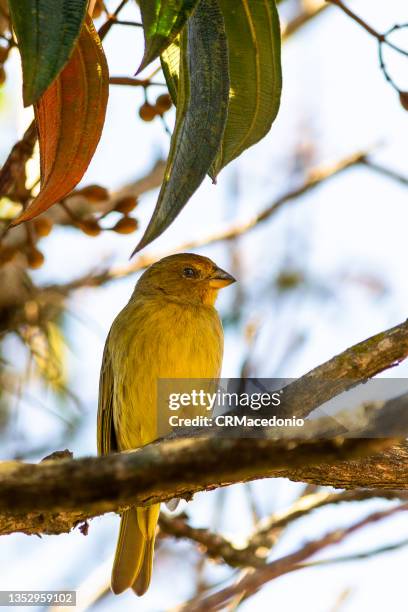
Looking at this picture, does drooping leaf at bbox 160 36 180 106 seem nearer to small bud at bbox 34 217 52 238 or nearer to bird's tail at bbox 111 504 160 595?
small bud at bbox 34 217 52 238

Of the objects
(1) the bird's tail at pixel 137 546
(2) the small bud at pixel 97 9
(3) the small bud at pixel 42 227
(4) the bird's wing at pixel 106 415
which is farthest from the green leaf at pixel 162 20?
(4) the bird's wing at pixel 106 415

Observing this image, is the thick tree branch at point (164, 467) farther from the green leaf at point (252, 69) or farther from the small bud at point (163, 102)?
the small bud at point (163, 102)

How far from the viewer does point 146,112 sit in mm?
3301

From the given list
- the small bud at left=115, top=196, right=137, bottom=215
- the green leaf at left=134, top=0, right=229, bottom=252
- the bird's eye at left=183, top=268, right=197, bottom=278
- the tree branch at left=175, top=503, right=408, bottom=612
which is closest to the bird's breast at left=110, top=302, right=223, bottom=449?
the bird's eye at left=183, top=268, right=197, bottom=278

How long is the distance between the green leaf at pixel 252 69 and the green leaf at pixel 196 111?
177 mm

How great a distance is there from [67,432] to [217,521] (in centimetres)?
81

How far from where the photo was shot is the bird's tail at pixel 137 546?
411 centimetres

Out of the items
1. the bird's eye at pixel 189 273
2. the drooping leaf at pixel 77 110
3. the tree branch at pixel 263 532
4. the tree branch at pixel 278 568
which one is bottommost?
the tree branch at pixel 278 568

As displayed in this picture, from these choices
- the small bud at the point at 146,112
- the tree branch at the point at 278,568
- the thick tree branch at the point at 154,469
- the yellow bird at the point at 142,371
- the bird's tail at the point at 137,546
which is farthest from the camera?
the yellow bird at the point at 142,371

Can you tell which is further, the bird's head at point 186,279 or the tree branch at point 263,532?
the bird's head at point 186,279

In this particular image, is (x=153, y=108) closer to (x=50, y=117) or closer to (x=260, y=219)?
(x=50, y=117)

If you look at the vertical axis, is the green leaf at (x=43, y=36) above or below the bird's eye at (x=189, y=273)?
below

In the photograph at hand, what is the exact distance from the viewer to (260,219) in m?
4.84

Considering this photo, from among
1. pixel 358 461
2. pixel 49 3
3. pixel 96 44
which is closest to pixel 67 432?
pixel 358 461
